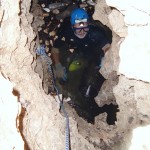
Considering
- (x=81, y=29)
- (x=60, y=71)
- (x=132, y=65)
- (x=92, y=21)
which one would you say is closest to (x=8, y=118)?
(x=132, y=65)

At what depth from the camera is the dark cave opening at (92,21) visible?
319cm

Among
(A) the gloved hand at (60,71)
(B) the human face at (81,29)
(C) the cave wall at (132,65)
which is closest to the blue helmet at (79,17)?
(B) the human face at (81,29)

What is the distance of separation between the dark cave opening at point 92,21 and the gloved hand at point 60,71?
230 millimetres

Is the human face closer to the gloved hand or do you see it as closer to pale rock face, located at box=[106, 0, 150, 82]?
the gloved hand

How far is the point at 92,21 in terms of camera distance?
359cm

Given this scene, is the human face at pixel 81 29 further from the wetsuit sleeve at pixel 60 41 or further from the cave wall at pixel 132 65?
the cave wall at pixel 132 65

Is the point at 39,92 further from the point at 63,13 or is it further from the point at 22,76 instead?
the point at 63,13

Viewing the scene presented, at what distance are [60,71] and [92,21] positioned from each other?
74cm

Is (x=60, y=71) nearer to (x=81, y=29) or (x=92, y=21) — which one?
(x=81, y=29)

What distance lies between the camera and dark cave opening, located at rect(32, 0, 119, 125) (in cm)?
319

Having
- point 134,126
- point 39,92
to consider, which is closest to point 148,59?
point 134,126

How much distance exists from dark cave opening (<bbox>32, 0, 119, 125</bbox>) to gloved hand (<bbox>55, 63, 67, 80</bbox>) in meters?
0.23

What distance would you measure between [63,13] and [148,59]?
8.38 ft

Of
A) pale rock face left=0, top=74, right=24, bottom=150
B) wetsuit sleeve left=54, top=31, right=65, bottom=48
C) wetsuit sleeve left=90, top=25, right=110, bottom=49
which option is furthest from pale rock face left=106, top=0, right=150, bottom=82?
wetsuit sleeve left=54, top=31, right=65, bottom=48
